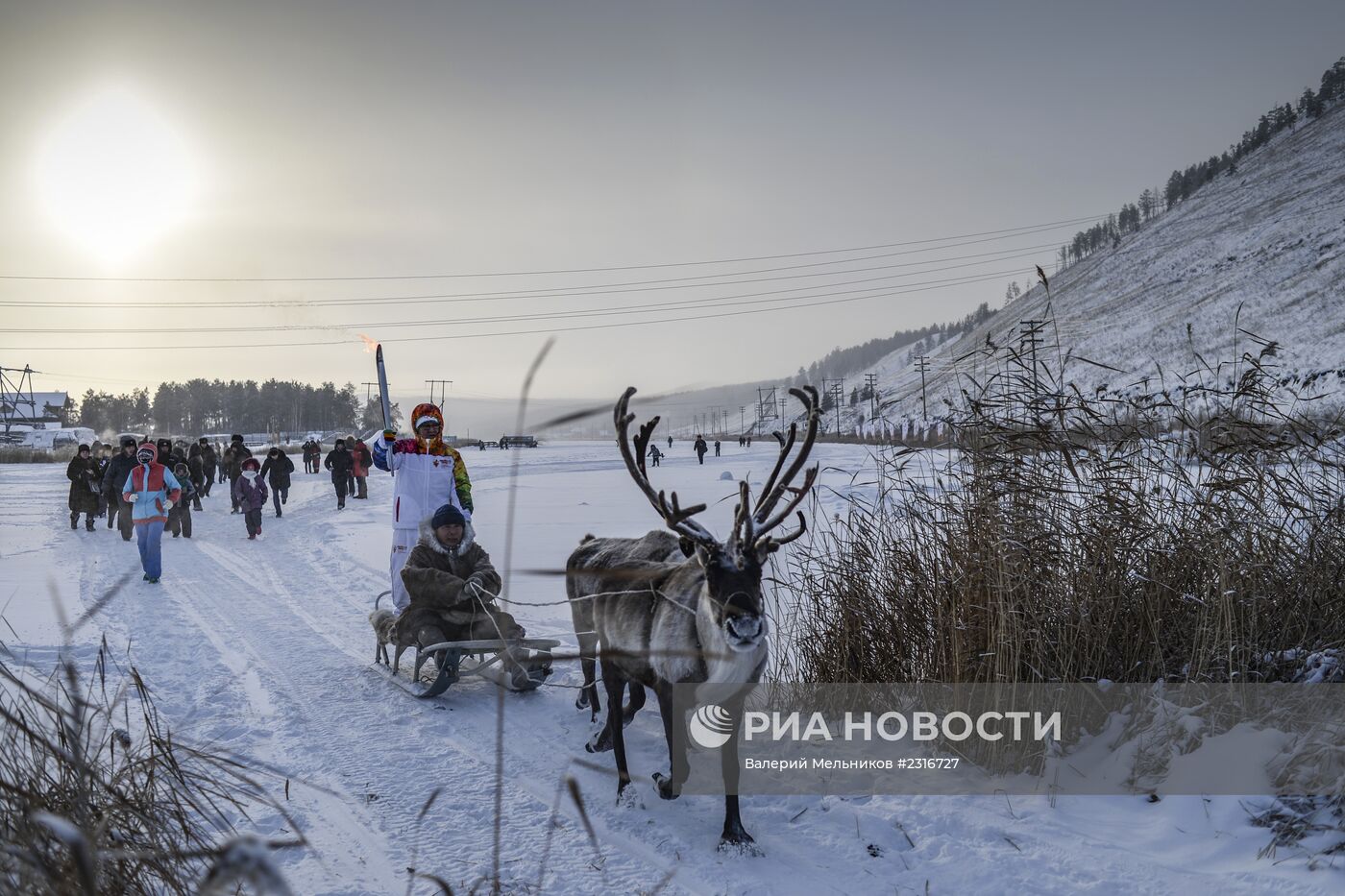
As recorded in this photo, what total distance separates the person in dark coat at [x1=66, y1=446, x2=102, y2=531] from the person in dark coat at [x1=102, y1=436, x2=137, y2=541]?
1.28 metres

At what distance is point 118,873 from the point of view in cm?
228

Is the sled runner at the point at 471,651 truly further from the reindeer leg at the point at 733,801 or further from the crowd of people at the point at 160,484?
the crowd of people at the point at 160,484

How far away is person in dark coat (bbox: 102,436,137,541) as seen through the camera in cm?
1628

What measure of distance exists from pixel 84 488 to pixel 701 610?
63.5ft

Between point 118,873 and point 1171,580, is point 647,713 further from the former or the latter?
point 118,873

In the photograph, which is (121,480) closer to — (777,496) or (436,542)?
(436,542)

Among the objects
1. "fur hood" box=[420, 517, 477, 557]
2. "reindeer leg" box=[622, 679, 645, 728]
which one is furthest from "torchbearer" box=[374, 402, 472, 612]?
"reindeer leg" box=[622, 679, 645, 728]

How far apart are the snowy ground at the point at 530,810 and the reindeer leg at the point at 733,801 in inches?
3.5

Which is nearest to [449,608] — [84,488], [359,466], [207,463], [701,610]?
[701,610]

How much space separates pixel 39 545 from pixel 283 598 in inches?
354

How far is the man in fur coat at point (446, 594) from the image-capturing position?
646cm

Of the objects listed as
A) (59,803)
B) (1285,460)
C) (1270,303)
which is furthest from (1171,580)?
(1270,303)

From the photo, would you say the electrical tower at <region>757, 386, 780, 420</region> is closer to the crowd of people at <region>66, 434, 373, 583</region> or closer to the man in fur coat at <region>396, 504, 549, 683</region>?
the man in fur coat at <region>396, 504, 549, 683</region>

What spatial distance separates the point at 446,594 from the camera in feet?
21.2
